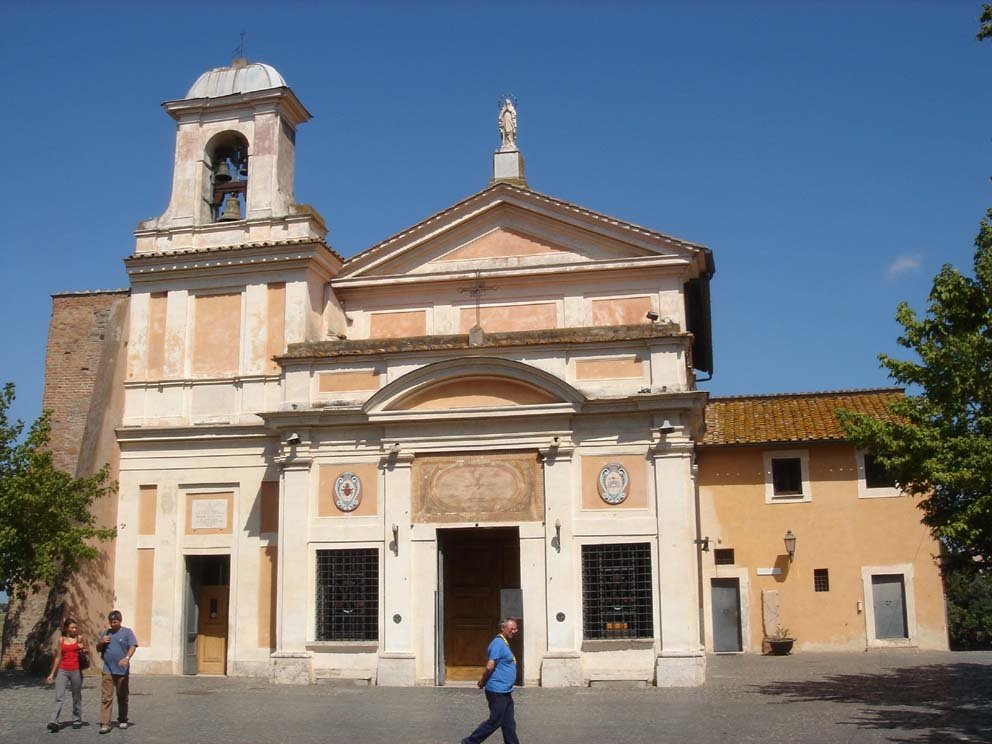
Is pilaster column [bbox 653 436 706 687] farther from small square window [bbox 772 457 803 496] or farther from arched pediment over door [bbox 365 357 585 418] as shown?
small square window [bbox 772 457 803 496]

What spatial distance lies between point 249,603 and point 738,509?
40.8ft

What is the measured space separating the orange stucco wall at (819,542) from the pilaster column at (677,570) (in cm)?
795

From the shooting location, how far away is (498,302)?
24516 mm

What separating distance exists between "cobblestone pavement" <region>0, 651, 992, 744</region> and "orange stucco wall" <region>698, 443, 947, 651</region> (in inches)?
190

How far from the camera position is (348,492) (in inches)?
843

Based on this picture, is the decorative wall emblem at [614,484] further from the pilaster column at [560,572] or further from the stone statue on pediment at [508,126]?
the stone statue on pediment at [508,126]

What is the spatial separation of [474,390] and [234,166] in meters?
9.34

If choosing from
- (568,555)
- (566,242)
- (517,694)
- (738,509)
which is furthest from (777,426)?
(517,694)

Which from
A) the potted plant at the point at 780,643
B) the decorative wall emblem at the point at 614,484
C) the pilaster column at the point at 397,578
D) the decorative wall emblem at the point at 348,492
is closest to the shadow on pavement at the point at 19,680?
the decorative wall emblem at the point at 348,492

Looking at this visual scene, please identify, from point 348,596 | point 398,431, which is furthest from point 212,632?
point 398,431

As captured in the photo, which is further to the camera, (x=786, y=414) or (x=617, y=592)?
(x=786, y=414)

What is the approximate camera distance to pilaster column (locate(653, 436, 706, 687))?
1933 cm

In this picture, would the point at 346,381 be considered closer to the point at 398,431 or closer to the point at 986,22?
the point at 398,431

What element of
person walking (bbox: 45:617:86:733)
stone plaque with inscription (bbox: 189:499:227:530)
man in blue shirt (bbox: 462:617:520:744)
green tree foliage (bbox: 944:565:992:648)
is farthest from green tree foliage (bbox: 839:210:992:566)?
green tree foliage (bbox: 944:565:992:648)
